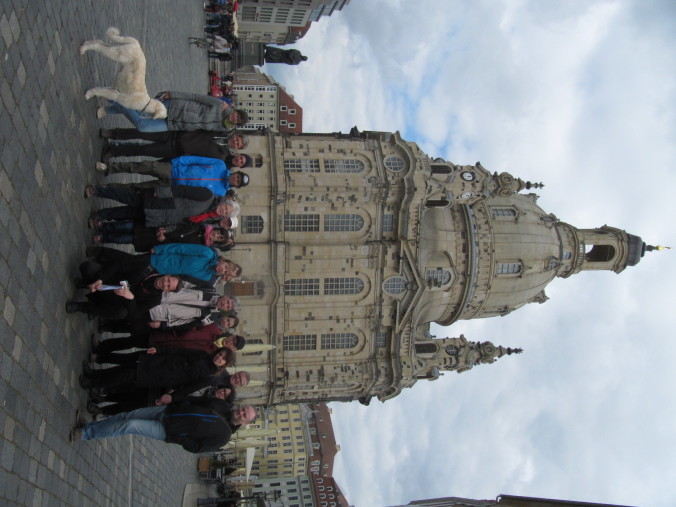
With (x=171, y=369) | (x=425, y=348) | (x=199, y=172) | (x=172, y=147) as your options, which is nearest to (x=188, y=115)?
(x=172, y=147)

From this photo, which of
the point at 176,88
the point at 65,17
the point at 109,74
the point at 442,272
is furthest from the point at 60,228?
Answer: the point at 442,272

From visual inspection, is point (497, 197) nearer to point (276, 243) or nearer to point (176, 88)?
point (276, 243)

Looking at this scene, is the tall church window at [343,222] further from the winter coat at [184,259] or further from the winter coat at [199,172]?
the winter coat at [184,259]

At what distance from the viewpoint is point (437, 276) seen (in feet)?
111

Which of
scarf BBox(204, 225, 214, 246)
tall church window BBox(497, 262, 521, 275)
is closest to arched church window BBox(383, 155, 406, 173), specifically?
tall church window BBox(497, 262, 521, 275)

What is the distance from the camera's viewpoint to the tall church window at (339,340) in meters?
32.1

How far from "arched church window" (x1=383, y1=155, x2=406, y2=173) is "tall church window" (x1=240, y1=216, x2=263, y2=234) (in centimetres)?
763

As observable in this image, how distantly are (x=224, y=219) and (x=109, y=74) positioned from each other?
638 cm

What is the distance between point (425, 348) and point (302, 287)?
9.44 meters

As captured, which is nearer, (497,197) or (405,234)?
(405,234)

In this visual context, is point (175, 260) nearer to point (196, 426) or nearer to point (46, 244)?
point (46, 244)

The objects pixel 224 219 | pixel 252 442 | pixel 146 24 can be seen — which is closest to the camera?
pixel 224 219

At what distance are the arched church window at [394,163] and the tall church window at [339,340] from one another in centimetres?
956

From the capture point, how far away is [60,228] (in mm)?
11695
